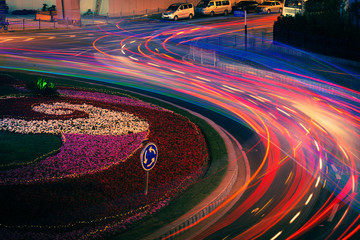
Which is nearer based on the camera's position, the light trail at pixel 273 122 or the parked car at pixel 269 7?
the light trail at pixel 273 122

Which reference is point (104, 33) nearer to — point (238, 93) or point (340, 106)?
point (238, 93)

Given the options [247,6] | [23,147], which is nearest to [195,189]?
[23,147]

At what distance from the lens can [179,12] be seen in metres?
55.3

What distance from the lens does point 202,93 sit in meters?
21.9

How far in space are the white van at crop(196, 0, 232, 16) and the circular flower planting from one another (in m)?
42.0

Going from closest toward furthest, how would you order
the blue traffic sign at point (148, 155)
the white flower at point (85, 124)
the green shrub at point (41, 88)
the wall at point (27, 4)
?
1. the blue traffic sign at point (148, 155)
2. the white flower at point (85, 124)
3. the green shrub at point (41, 88)
4. the wall at point (27, 4)

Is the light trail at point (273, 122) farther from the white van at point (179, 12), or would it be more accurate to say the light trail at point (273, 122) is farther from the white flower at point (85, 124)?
the white van at point (179, 12)

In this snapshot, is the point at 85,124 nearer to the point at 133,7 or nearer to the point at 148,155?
the point at 148,155

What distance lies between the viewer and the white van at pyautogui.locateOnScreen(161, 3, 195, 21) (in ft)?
181

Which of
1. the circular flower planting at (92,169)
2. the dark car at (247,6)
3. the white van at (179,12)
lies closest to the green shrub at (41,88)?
the circular flower planting at (92,169)

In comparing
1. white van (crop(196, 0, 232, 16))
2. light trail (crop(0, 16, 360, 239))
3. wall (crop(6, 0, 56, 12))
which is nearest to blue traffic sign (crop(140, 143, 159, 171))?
light trail (crop(0, 16, 360, 239))

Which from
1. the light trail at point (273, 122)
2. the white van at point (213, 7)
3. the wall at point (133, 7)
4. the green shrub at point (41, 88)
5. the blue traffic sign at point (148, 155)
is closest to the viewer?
the blue traffic sign at point (148, 155)

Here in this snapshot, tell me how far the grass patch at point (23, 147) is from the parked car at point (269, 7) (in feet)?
163

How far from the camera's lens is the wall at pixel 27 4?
62.6 meters
